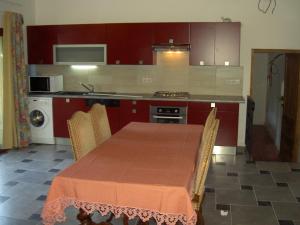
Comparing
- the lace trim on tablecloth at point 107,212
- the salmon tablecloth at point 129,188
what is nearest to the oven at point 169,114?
the salmon tablecloth at point 129,188

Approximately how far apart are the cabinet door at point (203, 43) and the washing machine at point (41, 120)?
2437 millimetres

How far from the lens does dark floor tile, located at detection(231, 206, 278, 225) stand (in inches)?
122

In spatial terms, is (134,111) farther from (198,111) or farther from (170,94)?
(198,111)

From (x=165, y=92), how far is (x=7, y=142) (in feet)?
8.48

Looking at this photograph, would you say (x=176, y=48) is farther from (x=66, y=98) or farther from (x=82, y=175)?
(x=82, y=175)

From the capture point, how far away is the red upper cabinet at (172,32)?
207 inches

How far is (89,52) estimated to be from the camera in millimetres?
5633

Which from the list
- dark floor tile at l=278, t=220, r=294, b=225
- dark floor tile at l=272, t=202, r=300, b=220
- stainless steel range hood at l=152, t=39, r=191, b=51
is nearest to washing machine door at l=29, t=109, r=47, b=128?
stainless steel range hood at l=152, t=39, r=191, b=51

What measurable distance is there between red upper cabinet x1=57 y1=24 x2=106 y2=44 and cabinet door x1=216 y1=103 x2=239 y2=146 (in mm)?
2134

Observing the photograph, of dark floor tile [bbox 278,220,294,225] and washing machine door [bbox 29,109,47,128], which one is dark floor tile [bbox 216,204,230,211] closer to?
dark floor tile [bbox 278,220,294,225]

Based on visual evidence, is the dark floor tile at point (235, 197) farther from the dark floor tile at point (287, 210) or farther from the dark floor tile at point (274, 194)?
the dark floor tile at point (287, 210)

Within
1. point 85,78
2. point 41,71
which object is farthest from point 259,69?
point 41,71

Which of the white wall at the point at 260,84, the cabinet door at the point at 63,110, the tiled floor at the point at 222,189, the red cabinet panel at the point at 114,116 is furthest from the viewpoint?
the white wall at the point at 260,84

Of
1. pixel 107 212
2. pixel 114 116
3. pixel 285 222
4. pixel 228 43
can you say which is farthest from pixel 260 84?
pixel 107 212
